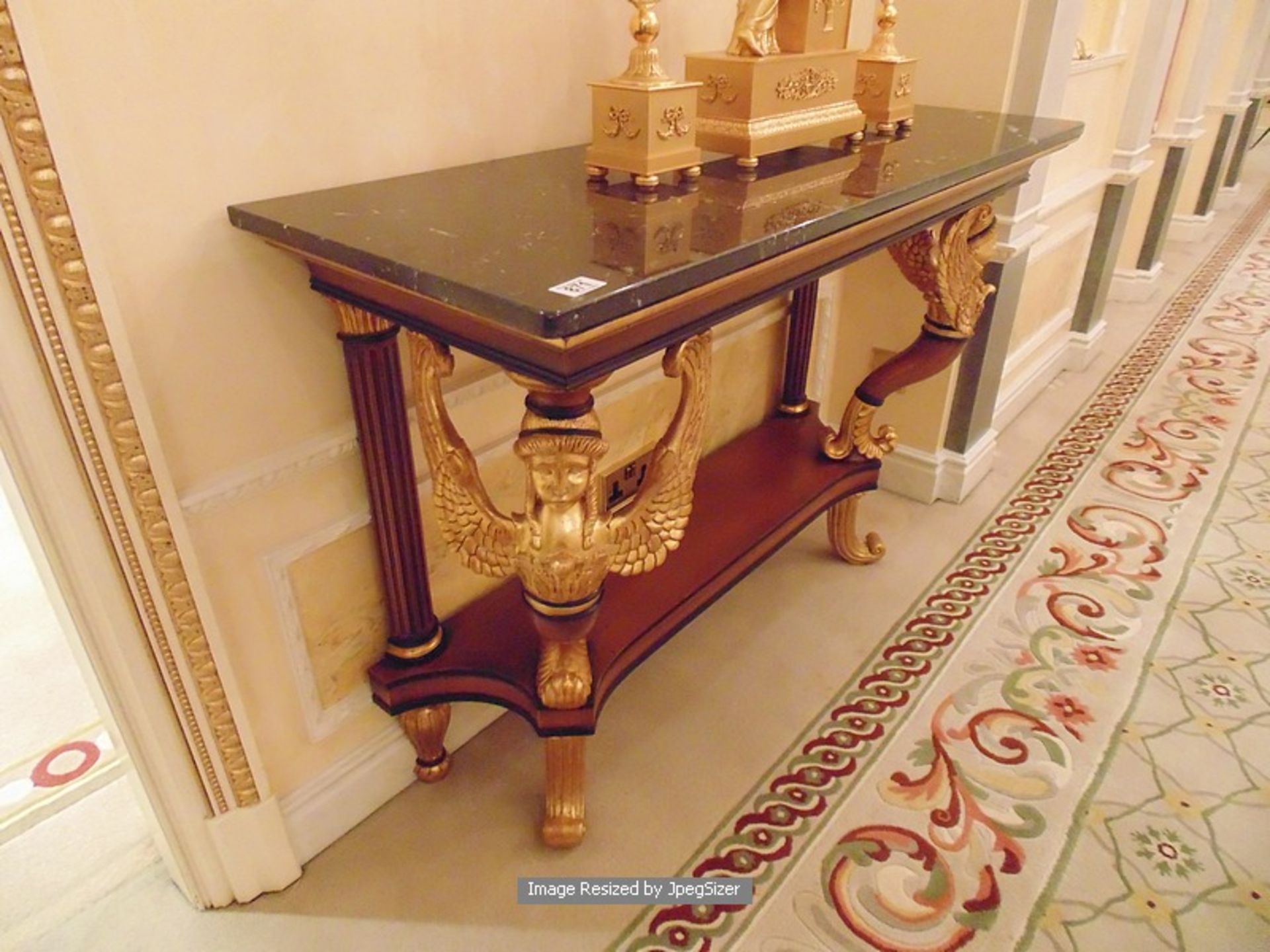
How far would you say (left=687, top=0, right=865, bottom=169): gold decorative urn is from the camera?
1222mm

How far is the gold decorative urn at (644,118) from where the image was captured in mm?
1061

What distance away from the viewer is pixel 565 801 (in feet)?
4.45

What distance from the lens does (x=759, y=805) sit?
1.45 m

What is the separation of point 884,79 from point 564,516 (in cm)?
102

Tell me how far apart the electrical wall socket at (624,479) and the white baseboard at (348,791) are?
49 cm

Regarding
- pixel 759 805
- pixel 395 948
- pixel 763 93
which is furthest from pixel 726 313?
pixel 395 948

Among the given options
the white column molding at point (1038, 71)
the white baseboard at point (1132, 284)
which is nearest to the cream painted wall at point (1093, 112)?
the white column molding at point (1038, 71)

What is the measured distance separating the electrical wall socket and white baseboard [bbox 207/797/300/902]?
761 millimetres

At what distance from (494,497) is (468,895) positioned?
623 millimetres

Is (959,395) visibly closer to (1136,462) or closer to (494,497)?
(1136,462)

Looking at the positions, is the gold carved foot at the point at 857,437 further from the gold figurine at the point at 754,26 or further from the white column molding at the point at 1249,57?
the white column molding at the point at 1249,57

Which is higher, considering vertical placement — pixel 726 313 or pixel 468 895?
pixel 726 313

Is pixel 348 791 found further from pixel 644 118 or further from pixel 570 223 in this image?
pixel 644 118

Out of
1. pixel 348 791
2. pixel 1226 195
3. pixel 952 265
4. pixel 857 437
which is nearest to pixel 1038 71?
pixel 952 265
